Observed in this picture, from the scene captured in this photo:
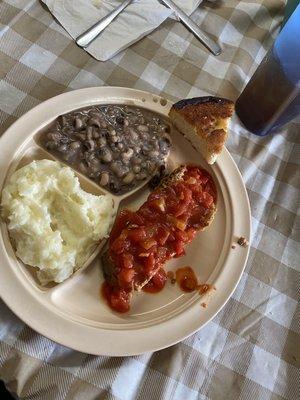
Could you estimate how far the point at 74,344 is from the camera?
1392 mm

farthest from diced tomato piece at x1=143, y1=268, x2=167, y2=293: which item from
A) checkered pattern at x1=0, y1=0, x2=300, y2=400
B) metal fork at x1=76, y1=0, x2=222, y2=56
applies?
metal fork at x1=76, y1=0, x2=222, y2=56

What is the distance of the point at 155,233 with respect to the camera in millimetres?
1613

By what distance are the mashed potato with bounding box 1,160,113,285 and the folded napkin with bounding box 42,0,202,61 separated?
34.6 inches

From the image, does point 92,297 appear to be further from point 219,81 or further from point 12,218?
point 219,81

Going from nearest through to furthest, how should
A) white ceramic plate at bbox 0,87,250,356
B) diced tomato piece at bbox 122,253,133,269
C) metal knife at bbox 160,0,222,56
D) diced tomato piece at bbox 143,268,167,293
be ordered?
white ceramic plate at bbox 0,87,250,356 → diced tomato piece at bbox 122,253,133,269 → diced tomato piece at bbox 143,268,167,293 → metal knife at bbox 160,0,222,56

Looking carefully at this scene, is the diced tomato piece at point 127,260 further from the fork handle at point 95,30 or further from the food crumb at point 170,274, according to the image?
the fork handle at point 95,30

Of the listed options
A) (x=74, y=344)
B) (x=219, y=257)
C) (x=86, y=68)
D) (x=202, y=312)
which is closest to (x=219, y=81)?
(x=86, y=68)

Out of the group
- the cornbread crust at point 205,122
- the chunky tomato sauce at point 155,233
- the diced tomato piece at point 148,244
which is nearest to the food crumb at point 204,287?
the chunky tomato sauce at point 155,233

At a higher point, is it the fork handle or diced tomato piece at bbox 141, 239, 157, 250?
the fork handle

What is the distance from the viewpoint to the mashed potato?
4.75ft

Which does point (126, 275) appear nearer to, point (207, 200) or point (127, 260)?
point (127, 260)

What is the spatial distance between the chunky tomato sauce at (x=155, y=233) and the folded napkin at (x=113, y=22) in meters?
0.83

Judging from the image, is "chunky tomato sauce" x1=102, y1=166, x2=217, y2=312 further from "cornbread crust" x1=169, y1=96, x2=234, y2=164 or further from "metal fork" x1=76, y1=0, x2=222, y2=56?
"metal fork" x1=76, y1=0, x2=222, y2=56

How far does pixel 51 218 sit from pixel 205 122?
796 millimetres
